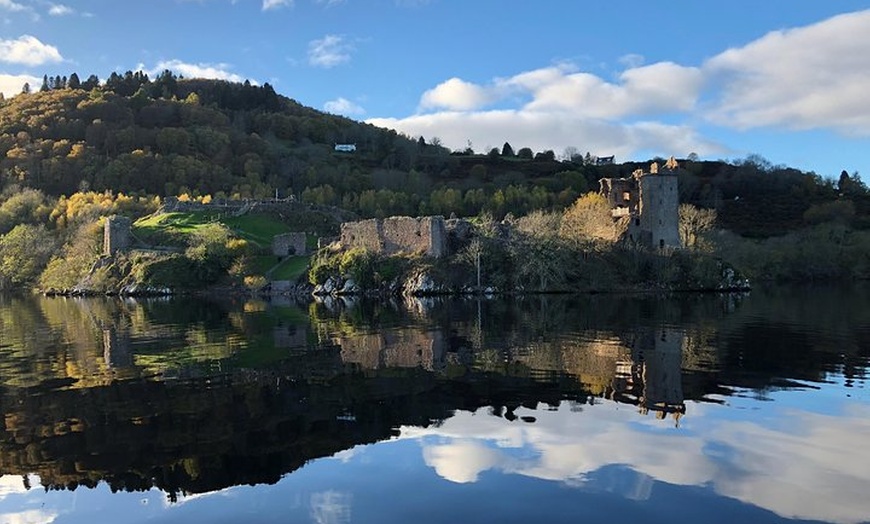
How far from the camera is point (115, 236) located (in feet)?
290

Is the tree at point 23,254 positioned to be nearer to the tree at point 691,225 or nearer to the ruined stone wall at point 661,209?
the ruined stone wall at point 661,209

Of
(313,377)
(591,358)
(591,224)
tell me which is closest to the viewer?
(313,377)

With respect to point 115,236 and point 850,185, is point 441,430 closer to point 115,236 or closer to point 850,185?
point 115,236

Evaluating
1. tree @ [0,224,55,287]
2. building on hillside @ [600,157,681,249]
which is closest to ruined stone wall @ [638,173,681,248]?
building on hillside @ [600,157,681,249]

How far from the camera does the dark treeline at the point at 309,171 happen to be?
407 ft

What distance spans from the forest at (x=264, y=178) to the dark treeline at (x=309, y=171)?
13.8 inches

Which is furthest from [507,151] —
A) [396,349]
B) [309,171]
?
[396,349]

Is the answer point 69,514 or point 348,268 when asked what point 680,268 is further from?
point 69,514

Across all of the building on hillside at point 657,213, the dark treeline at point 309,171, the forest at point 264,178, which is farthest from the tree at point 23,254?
the building on hillside at point 657,213

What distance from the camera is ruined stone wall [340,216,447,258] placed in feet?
243

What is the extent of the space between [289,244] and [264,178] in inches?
2480

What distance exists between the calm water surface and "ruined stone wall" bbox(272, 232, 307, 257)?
177ft

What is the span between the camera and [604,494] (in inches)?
462

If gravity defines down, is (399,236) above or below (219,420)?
above
